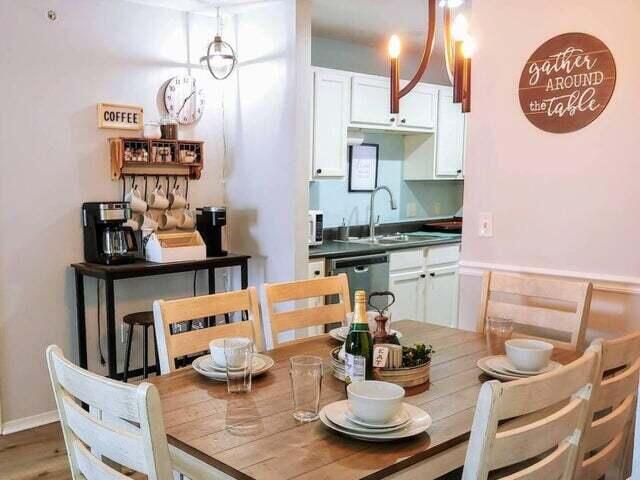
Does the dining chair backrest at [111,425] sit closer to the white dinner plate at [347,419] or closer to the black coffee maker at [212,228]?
the white dinner plate at [347,419]

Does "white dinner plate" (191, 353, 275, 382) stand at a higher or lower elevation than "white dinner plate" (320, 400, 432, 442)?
higher

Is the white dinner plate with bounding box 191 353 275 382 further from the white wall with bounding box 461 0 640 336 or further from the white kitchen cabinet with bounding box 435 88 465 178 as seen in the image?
the white kitchen cabinet with bounding box 435 88 465 178

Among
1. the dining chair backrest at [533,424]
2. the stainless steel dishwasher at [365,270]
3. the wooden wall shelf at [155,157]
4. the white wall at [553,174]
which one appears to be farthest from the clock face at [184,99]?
the dining chair backrest at [533,424]

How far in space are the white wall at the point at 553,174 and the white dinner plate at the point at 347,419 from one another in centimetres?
151

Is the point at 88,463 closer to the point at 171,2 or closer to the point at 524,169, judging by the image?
the point at 524,169

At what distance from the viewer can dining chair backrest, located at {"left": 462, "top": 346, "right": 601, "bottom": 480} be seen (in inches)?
45.4

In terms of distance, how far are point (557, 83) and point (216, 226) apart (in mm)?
2130

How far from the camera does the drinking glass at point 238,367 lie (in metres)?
1.65

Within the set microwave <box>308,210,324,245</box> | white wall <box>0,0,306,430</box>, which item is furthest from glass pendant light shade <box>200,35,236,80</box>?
microwave <box>308,210,324,245</box>

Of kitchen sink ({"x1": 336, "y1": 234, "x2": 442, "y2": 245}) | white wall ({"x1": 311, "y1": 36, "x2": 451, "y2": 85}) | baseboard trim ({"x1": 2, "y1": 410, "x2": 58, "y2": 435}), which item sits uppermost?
white wall ({"x1": 311, "y1": 36, "x2": 451, "y2": 85})

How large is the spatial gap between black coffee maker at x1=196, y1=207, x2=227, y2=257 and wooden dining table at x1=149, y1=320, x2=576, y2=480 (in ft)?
6.48

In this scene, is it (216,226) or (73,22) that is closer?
(73,22)

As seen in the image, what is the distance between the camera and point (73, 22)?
11.0ft

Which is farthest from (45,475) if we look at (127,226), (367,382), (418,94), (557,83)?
(418,94)
